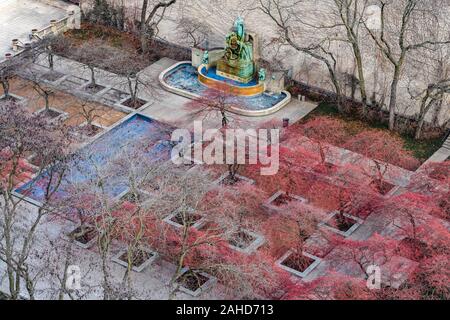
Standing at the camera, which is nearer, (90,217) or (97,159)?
(90,217)

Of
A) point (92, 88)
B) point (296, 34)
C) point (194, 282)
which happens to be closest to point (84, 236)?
point (194, 282)

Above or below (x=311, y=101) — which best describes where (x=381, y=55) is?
above

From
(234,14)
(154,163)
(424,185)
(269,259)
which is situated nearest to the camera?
(269,259)

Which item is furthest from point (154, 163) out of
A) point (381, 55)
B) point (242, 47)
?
point (381, 55)

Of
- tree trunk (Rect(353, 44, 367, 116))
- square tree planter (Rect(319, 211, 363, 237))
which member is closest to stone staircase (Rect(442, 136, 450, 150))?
tree trunk (Rect(353, 44, 367, 116))

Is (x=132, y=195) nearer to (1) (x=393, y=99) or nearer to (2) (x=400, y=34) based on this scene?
(1) (x=393, y=99)

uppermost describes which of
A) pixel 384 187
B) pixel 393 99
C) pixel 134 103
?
pixel 393 99

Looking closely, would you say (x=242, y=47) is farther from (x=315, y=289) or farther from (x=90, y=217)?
(x=315, y=289)

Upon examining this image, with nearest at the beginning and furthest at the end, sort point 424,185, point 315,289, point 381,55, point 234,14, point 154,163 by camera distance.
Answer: point 315,289, point 424,185, point 154,163, point 381,55, point 234,14
